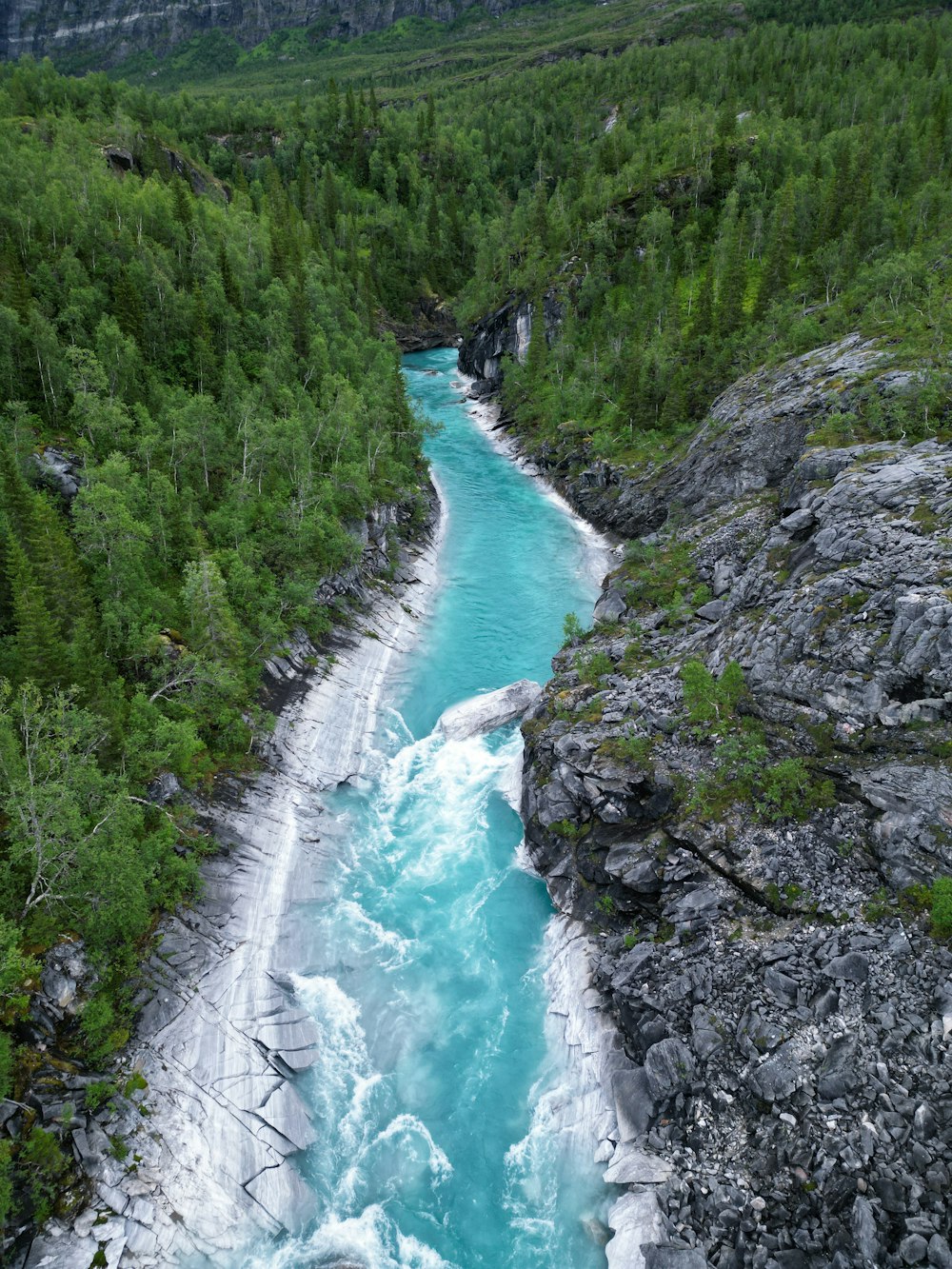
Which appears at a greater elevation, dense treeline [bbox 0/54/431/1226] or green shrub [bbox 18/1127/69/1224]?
dense treeline [bbox 0/54/431/1226]

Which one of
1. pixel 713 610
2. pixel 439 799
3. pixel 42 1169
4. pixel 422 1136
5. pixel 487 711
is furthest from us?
pixel 487 711

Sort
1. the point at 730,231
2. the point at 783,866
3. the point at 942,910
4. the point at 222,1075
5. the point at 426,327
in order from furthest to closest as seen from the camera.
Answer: the point at 426,327, the point at 730,231, the point at 783,866, the point at 222,1075, the point at 942,910

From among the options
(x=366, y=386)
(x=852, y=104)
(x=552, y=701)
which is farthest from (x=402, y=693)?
(x=852, y=104)

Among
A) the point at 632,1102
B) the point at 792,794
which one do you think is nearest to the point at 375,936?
the point at 632,1102

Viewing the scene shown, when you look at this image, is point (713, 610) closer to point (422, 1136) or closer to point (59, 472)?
point (422, 1136)

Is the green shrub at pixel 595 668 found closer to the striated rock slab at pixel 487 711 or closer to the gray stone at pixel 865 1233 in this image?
the striated rock slab at pixel 487 711

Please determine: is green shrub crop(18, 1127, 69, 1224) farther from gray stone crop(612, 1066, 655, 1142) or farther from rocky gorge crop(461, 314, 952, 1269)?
gray stone crop(612, 1066, 655, 1142)

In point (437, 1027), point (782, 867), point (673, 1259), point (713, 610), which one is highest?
point (713, 610)

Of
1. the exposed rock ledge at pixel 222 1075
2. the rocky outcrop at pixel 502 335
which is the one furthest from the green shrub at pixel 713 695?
the rocky outcrop at pixel 502 335

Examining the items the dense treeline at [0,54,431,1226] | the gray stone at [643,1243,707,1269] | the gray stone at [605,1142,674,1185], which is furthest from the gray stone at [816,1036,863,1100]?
the dense treeline at [0,54,431,1226]
